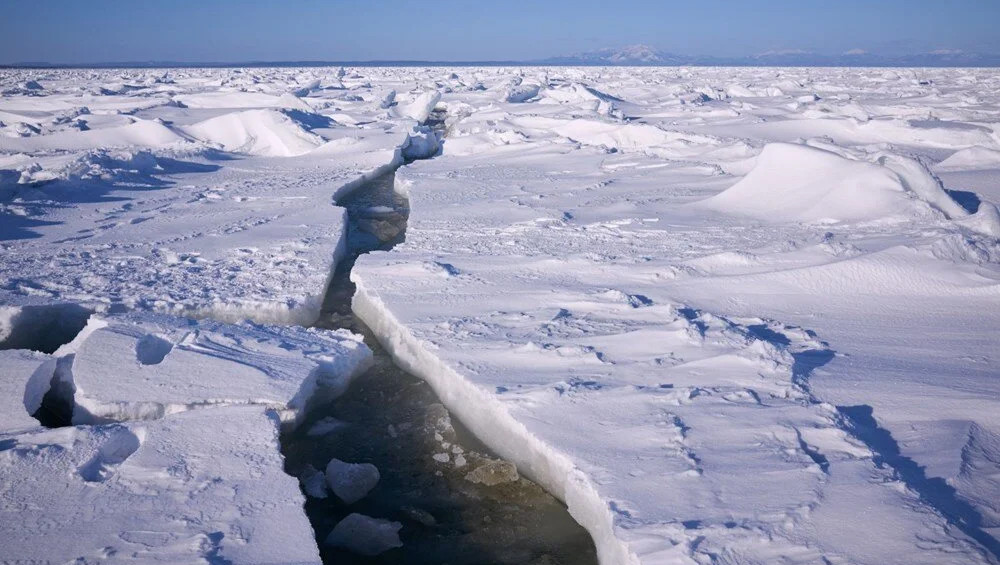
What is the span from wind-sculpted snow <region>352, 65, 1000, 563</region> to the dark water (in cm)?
14

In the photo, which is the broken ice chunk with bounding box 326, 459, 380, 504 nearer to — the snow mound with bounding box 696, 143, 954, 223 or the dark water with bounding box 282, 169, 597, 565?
the dark water with bounding box 282, 169, 597, 565

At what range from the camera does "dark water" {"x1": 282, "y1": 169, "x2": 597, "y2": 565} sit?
101 inches

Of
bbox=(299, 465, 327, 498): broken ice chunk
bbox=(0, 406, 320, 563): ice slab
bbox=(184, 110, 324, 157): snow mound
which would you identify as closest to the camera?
bbox=(0, 406, 320, 563): ice slab

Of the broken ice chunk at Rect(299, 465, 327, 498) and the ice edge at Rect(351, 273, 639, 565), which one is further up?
the ice edge at Rect(351, 273, 639, 565)

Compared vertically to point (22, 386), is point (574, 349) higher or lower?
higher

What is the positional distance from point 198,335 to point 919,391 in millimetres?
3615

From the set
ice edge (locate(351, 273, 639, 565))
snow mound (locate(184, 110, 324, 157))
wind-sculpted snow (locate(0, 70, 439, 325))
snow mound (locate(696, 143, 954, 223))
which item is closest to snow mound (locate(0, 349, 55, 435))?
wind-sculpted snow (locate(0, 70, 439, 325))

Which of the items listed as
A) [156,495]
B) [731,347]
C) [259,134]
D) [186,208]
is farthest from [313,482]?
[259,134]

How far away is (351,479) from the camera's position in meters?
2.92

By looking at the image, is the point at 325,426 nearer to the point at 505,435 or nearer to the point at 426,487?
the point at 426,487

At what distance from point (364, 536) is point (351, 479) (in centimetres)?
37

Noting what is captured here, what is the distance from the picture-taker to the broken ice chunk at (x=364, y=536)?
2568mm

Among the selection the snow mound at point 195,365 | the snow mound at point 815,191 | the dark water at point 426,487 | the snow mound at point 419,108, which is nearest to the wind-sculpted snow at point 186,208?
the snow mound at point 195,365

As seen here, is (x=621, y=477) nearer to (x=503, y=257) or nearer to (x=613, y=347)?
(x=613, y=347)
